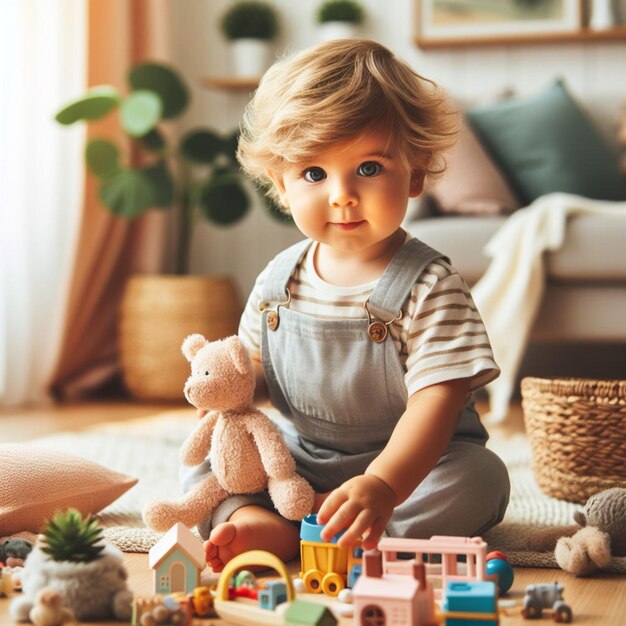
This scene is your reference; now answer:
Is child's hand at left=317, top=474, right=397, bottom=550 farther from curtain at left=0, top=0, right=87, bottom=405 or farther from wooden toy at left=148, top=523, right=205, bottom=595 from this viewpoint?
curtain at left=0, top=0, right=87, bottom=405

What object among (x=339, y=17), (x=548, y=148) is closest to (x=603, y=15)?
(x=548, y=148)

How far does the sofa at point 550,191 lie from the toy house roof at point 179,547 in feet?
4.23

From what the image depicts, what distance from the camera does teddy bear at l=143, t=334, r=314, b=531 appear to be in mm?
1119

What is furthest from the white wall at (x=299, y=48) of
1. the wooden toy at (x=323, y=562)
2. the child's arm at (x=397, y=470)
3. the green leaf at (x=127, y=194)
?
the wooden toy at (x=323, y=562)

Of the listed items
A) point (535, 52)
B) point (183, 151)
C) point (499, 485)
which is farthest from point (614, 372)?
point (499, 485)

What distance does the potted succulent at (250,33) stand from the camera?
3201 mm

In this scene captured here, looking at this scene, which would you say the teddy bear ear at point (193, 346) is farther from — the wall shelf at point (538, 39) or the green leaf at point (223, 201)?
the wall shelf at point (538, 39)

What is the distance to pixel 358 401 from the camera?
1.16 metres

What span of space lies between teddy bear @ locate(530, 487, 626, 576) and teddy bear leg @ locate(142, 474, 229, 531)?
0.37 m

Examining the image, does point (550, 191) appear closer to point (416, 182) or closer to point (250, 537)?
point (416, 182)

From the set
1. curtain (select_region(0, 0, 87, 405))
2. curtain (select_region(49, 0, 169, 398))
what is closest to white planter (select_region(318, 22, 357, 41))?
curtain (select_region(49, 0, 169, 398))

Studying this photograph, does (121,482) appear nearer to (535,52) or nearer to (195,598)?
(195,598)

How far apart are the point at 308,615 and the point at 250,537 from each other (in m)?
0.27

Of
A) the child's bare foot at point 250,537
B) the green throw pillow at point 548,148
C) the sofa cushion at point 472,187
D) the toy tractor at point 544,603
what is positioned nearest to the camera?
the toy tractor at point 544,603
